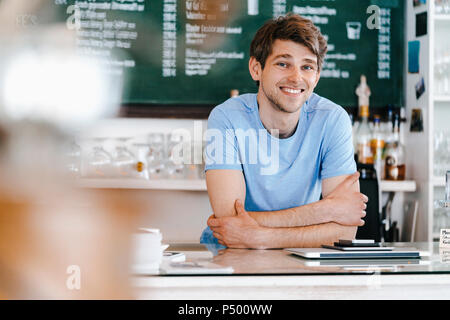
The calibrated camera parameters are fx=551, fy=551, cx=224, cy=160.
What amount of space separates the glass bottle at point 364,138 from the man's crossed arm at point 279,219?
575 millimetres

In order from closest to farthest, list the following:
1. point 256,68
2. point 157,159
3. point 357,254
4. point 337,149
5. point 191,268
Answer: point 191,268
point 357,254
point 337,149
point 256,68
point 157,159

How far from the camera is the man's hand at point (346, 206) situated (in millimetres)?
897

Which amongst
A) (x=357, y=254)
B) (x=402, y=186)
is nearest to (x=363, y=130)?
(x=402, y=186)

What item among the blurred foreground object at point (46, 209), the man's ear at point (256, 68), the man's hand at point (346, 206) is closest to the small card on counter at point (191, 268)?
the blurred foreground object at point (46, 209)

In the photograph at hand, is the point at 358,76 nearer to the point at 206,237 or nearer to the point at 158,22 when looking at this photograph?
the point at 158,22

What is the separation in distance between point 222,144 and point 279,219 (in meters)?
0.19

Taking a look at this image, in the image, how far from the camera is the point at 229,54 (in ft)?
5.13

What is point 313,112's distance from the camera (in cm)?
103

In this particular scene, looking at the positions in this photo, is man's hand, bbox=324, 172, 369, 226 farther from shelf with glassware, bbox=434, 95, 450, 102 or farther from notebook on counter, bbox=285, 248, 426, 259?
shelf with glassware, bbox=434, 95, 450, 102

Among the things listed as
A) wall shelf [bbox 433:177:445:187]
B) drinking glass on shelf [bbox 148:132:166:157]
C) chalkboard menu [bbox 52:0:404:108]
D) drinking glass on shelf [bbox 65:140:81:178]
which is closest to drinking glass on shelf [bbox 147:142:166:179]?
drinking glass on shelf [bbox 148:132:166:157]

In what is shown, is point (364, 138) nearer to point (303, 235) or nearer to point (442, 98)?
point (442, 98)

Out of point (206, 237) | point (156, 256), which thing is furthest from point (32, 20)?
point (206, 237)

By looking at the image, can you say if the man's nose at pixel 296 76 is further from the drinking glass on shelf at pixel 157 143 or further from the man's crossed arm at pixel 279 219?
the drinking glass on shelf at pixel 157 143

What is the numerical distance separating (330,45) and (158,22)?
0.50 m
